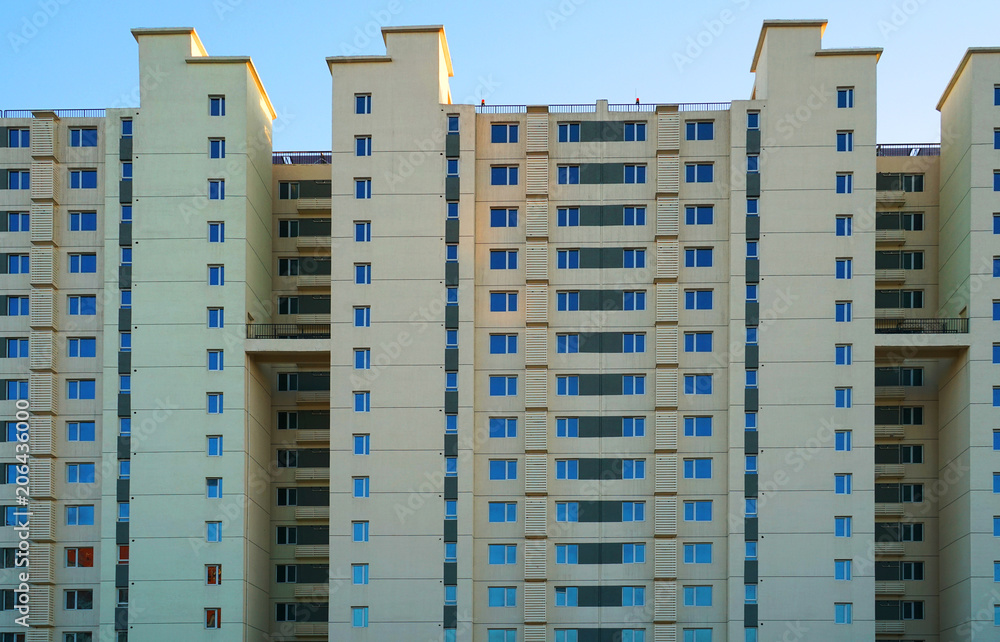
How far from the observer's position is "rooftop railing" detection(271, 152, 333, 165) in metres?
92.9

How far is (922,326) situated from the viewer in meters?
87.8

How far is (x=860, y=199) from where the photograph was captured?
83.6 metres

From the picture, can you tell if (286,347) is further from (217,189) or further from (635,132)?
(635,132)

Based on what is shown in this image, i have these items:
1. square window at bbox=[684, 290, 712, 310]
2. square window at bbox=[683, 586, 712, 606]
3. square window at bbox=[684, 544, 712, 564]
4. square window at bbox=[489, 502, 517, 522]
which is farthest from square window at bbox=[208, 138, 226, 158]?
square window at bbox=[683, 586, 712, 606]

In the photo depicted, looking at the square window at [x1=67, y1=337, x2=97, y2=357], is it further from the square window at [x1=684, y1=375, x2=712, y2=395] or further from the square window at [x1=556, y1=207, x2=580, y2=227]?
the square window at [x1=684, y1=375, x2=712, y2=395]

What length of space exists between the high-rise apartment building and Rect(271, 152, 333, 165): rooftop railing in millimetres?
5853

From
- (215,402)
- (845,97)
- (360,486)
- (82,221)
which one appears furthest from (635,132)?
(82,221)

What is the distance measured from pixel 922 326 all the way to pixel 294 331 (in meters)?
40.2

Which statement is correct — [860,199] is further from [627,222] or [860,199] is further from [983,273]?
[627,222]

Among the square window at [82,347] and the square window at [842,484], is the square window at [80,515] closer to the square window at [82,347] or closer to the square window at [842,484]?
the square window at [82,347]

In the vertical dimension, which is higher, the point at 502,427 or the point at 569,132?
the point at 569,132

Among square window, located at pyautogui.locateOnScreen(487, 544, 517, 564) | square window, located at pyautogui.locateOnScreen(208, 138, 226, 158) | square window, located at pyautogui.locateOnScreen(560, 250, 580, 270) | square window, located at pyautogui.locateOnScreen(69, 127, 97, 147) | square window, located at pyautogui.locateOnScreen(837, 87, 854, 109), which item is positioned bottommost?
square window, located at pyautogui.locateOnScreen(487, 544, 517, 564)

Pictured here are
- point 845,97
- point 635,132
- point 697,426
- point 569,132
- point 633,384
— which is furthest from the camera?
point 569,132

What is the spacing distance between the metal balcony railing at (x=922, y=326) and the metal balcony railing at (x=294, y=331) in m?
35.6
